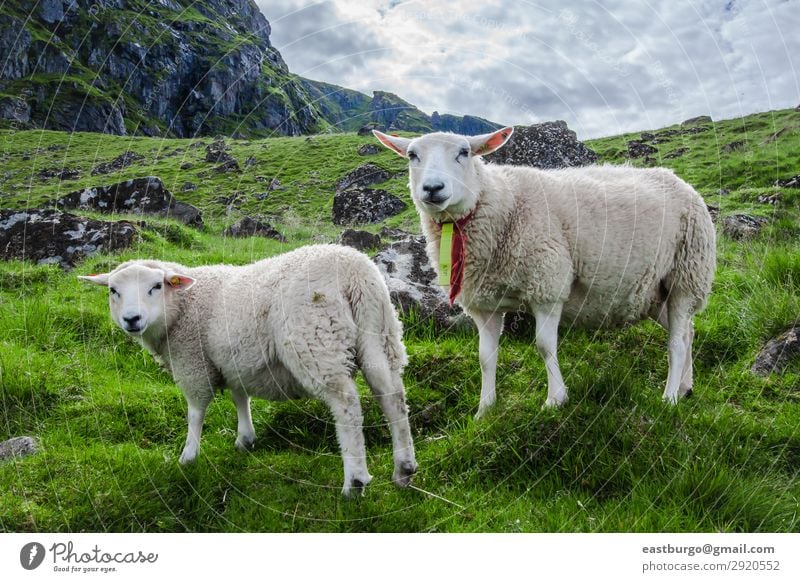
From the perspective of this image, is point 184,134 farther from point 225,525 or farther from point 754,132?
point 225,525

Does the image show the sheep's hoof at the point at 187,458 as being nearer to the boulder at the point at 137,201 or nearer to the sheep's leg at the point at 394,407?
the sheep's leg at the point at 394,407

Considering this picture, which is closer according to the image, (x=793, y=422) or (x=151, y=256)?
(x=793, y=422)

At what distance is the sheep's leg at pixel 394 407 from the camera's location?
14.6 feet

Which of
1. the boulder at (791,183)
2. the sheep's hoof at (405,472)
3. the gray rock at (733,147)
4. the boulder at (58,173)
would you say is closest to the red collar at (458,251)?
the sheep's hoof at (405,472)

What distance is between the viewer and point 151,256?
35.9 feet

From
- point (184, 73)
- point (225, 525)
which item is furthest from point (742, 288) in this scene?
point (184, 73)

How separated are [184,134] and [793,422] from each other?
367 feet

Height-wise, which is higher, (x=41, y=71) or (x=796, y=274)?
(x=41, y=71)

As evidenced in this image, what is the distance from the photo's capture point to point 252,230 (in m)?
16.2

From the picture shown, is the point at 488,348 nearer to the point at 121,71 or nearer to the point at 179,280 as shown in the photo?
the point at 179,280

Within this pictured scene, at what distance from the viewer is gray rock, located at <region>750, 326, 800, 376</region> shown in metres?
5.66

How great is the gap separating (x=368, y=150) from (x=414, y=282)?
16619 millimetres

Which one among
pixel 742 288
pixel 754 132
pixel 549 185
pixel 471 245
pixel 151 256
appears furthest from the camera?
pixel 754 132

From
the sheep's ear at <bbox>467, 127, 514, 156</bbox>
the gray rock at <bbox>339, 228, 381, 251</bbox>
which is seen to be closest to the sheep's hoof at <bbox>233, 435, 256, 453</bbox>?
the sheep's ear at <bbox>467, 127, 514, 156</bbox>
